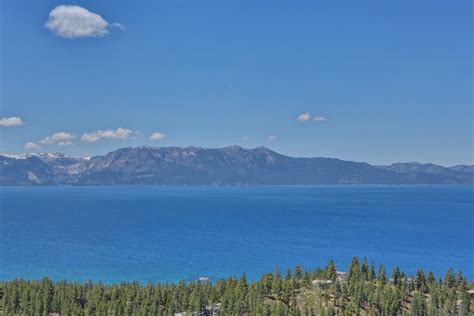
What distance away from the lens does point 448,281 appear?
107750 millimetres

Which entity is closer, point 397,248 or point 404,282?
point 404,282

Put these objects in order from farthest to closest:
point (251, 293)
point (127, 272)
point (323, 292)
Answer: point (127, 272), point (323, 292), point (251, 293)

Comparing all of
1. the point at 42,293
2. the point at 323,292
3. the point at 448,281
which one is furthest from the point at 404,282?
the point at 42,293

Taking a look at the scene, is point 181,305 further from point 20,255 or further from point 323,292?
point 20,255

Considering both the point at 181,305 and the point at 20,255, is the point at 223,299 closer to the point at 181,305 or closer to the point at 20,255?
the point at 181,305

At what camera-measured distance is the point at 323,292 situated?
104000mm

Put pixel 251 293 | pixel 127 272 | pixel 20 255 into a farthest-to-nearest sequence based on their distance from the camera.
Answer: pixel 20 255
pixel 127 272
pixel 251 293

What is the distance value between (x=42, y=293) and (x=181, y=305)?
1157 inches

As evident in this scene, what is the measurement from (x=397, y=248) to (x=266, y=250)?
56.2 m

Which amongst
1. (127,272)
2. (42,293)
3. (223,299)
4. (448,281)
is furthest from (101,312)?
(448,281)

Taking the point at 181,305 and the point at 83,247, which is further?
the point at 83,247

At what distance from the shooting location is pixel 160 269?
157 metres

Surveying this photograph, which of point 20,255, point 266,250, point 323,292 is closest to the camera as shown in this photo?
point 323,292

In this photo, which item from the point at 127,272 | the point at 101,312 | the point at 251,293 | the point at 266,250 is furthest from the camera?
the point at 266,250
